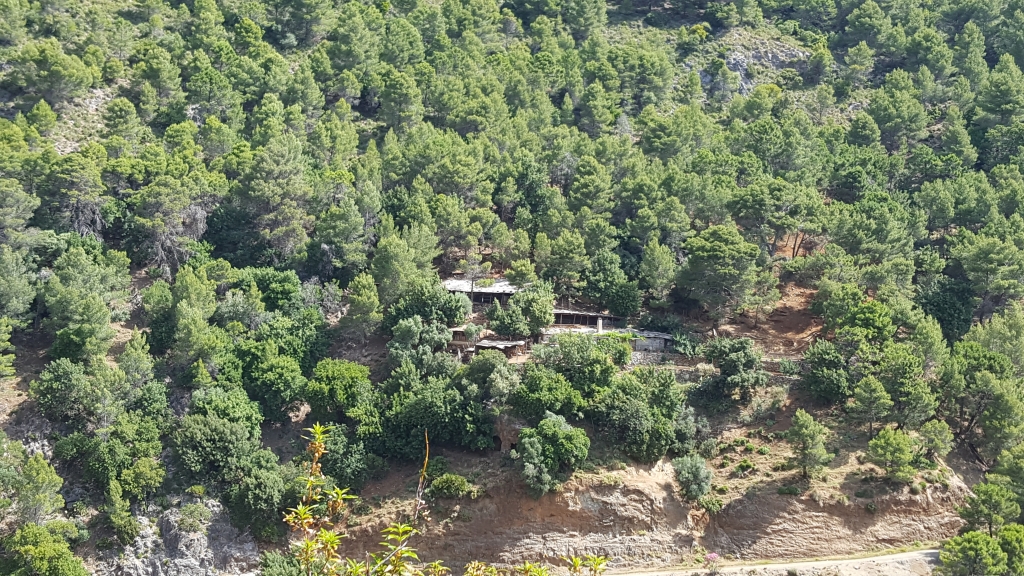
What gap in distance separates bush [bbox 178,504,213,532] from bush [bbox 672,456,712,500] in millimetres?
32296

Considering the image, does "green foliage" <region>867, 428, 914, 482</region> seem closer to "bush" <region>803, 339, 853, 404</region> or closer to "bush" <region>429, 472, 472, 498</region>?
"bush" <region>803, 339, 853, 404</region>

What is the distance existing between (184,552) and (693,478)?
34600mm

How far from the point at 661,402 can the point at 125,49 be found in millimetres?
71616

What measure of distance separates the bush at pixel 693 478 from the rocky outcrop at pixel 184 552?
29.5 m

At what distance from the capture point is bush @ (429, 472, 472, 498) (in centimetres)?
Result: 7025

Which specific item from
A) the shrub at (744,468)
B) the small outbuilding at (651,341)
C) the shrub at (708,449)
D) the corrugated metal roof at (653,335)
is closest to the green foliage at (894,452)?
the shrub at (744,468)

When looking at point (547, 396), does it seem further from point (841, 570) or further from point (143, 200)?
point (143, 200)

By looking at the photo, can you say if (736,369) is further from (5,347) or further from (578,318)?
(5,347)

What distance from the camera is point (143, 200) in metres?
86.8

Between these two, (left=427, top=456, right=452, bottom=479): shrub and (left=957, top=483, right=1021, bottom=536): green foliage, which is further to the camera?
(left=427, top=456, right=452, bottom=479): shrub

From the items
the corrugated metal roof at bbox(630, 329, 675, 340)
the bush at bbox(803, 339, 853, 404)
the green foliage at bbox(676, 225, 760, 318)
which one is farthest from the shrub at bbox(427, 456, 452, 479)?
the bush at bbox(803, 339, 853, 404)

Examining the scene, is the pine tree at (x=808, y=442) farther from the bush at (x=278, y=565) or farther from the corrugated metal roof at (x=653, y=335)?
the bush at (x=278, y=565)

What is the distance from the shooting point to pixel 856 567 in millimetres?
67688

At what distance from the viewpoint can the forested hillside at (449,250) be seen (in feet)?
233
